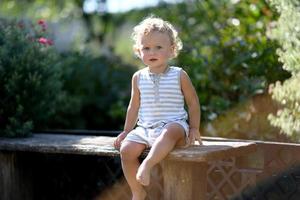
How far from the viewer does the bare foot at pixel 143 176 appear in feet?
11.7

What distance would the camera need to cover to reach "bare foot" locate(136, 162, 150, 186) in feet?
11.7

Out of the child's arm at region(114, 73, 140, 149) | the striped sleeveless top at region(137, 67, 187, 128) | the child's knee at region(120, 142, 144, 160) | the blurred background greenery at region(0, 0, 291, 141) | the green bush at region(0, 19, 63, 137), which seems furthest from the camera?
the blurred background greenery at region(0, 0, 291, 141)

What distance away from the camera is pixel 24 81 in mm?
5020

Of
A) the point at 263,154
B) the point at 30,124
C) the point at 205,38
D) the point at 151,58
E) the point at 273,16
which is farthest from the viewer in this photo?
the point at 205,38

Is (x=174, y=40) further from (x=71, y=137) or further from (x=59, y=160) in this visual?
(x=59, y=160)

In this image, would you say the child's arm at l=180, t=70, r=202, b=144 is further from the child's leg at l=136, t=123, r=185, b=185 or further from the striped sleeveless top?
the child's leg at l=136, t=123, r=185, b=185

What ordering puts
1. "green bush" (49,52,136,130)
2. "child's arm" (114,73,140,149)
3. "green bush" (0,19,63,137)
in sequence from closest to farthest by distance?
"child's arm" (114,73,140,149)
"green bush" (0,19,63,137)
"green bush" (49,52,136,130)

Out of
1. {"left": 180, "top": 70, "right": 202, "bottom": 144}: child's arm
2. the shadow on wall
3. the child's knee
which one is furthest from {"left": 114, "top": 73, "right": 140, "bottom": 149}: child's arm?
the shadow on wall

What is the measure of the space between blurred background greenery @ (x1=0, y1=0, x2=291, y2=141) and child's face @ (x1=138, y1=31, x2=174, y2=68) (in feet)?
4.89

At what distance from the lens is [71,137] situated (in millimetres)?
4875

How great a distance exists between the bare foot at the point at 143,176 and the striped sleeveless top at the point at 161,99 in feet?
1.26

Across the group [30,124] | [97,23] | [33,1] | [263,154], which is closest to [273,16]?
[263,154]

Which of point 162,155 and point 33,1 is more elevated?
point 33,1

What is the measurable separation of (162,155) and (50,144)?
108 cm
